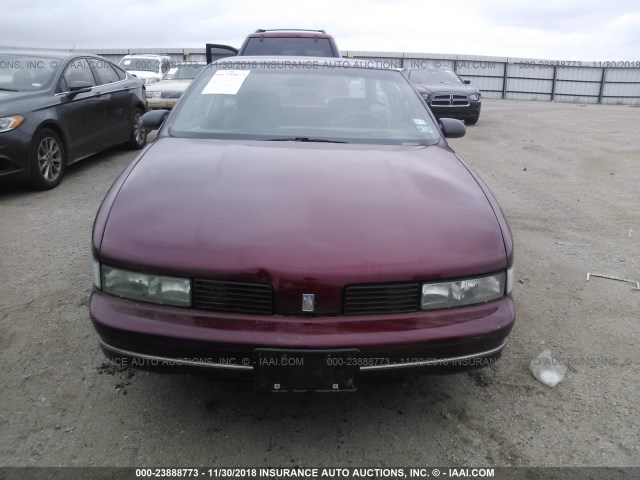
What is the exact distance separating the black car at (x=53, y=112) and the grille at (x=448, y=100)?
7.47 meters

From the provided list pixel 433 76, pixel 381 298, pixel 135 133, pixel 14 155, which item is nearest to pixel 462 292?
pixel 381 298

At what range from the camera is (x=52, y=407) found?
243 centimetres

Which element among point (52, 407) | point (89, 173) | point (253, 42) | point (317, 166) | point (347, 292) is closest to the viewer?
point (347, 292)

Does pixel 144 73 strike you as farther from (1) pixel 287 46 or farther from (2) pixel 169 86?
(1) pixel 287 46

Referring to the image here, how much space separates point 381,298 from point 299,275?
33 centimetres

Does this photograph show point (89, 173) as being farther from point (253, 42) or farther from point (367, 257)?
point (367, 257)

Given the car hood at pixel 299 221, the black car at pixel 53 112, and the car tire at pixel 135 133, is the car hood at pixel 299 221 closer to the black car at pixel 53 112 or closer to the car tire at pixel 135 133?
the black car at pixel 53 112

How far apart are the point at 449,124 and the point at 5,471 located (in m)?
3.24

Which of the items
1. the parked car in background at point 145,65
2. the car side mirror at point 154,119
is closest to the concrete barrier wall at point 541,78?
the parked car in background at point 145,65

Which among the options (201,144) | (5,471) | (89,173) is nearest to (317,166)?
(201,144)

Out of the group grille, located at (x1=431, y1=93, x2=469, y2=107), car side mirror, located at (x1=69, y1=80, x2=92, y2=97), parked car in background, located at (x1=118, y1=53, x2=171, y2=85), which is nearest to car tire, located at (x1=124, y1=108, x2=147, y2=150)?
car side mirror, located at (x1=69, y1=80, x2=92, y2=97)

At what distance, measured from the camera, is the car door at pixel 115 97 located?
7227 millimetres

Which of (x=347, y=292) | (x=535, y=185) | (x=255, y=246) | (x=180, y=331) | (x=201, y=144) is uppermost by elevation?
(x=201, y=144)

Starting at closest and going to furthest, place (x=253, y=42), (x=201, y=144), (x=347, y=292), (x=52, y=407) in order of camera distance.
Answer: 1. (x=347, y=292)
2. (x=52, y=407)
3. (x=201, y=144)
4. (x=253, y=42)
